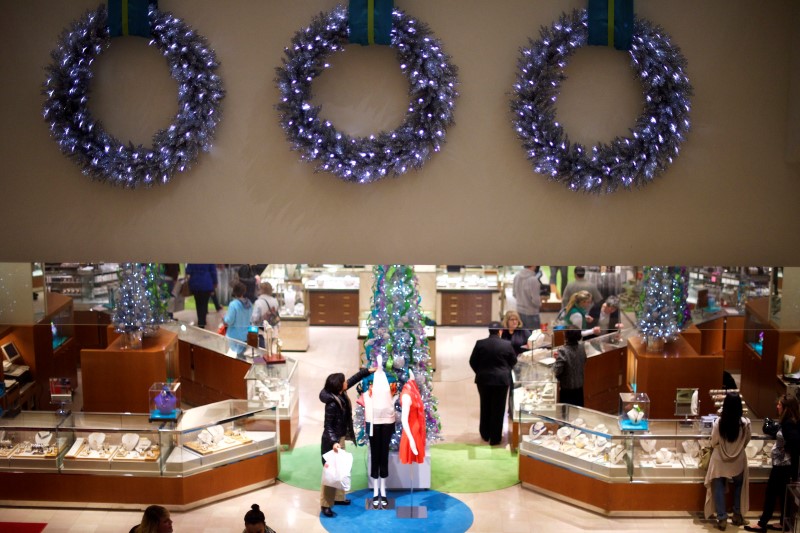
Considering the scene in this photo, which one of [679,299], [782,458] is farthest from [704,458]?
[679,299]

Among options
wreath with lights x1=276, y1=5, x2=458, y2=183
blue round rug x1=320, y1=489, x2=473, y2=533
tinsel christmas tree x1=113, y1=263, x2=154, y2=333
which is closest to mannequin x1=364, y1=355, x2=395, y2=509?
blue round rug x1=320, y1=489, x2=473, y2=533

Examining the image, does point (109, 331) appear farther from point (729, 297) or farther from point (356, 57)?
point (729, 297)

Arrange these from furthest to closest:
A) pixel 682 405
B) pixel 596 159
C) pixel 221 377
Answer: pixel 221 377 → pixel 682 405 → pixel 596 159

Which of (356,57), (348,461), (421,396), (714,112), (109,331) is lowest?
(348,461)

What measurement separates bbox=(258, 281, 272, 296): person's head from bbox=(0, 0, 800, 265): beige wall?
189cm

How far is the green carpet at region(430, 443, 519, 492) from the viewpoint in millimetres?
8281

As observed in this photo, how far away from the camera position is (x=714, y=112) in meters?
4.89

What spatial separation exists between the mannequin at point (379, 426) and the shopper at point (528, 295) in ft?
6.12

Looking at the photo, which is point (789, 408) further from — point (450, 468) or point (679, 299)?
point (450, 468)

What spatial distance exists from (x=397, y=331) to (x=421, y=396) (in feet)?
2.15

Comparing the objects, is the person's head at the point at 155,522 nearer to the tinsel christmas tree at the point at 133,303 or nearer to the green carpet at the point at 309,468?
the green carpet at the point at 309,468

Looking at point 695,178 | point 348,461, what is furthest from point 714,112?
point 348,461

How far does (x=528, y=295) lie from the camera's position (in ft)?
19.3

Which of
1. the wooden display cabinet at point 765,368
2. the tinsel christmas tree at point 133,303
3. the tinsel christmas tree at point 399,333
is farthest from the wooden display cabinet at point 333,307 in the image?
the wooden display cabinet at point 765,368
